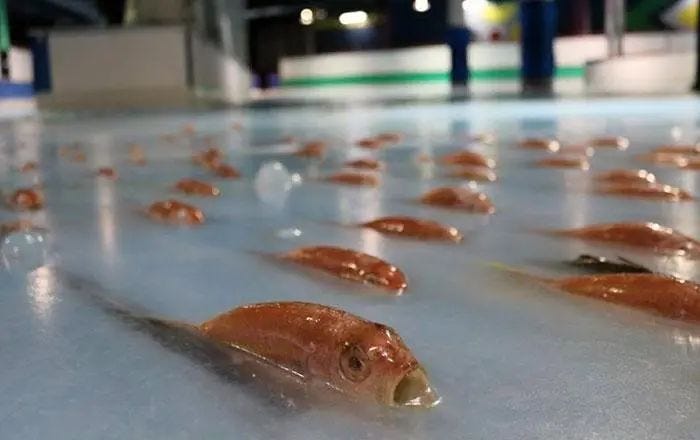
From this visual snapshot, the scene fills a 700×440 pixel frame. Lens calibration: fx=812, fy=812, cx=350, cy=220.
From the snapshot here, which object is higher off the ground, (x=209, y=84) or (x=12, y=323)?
(x=209, y=84)

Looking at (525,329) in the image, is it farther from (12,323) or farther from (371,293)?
(12,323)

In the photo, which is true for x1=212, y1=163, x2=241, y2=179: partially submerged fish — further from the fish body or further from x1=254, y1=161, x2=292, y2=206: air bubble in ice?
the fish body

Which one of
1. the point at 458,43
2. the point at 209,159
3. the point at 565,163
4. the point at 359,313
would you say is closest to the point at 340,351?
the point at 359,313

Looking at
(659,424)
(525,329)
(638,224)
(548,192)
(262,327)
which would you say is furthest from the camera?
(548,192)

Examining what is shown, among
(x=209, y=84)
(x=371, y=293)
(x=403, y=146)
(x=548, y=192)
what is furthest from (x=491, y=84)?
(x=371, y=293)

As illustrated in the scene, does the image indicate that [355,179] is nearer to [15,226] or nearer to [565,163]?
[565,163]

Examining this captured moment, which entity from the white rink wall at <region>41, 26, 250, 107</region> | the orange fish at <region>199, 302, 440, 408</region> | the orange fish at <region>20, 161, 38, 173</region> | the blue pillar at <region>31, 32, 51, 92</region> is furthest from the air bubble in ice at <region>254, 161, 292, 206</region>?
the blue pillar at <region>31, 32, 51, 92</region>
